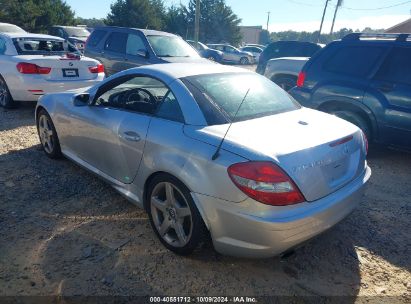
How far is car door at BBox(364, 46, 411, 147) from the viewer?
453 cm

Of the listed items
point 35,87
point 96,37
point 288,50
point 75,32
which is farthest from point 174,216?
point 75,32

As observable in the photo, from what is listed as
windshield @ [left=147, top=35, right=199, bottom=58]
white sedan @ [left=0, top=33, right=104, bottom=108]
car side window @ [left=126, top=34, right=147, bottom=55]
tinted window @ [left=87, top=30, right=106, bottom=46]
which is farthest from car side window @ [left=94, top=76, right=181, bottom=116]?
tinted window @ [left=87, top=30, right=106, bottom=46]

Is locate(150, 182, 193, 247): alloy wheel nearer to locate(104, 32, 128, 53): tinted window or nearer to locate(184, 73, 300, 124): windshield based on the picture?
locate(184, 73, 300, 124): windshield

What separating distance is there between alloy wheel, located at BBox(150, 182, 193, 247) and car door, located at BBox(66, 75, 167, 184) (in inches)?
14.1

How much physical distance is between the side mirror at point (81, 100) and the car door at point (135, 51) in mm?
4470

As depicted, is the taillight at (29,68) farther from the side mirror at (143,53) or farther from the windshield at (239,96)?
the windshield at (239,96)

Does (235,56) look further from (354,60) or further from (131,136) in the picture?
(131,136)

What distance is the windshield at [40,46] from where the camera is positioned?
692 centimetres

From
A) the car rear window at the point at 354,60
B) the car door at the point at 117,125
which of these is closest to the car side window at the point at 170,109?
the car door at the point at 117,125

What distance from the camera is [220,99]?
2.89m

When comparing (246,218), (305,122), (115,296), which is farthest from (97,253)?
(305,122)

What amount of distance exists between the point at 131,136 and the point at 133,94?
72 centimetres

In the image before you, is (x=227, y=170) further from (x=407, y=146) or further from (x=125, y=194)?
(x=407, y=146)

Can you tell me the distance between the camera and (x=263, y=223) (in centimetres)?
226
